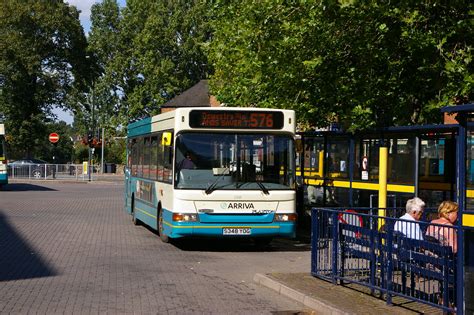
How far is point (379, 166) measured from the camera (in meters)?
14.4

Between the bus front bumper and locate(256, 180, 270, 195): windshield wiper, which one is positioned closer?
the bus front bumper

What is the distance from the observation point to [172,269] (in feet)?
38.7

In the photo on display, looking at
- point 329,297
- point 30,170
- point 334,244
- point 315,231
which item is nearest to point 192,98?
point 30,170

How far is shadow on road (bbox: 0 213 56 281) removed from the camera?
11016 millimetres

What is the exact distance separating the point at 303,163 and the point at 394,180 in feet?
14.8

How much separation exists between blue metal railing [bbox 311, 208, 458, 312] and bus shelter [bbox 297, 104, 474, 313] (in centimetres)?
158

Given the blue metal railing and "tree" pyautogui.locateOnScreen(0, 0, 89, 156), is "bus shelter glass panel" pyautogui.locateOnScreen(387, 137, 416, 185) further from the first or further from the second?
"tree" pyautogui.locateOnScreen(0, 0, 89, 156)

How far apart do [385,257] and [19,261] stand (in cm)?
665

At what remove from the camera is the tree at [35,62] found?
66.9m

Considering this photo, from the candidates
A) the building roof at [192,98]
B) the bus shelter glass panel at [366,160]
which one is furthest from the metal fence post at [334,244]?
the building roof at [192,98]

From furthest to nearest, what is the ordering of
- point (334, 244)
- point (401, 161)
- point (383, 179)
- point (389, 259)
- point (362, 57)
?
point (362, 57) → point (401, 161) → point (383, 179) → point (334, 244) → point (389, 259)

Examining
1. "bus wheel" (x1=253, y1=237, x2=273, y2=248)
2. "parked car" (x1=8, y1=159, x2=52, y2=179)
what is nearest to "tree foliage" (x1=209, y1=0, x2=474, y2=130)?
"bus wheel" (x1=253, y1=237, x2=273, y2=248)

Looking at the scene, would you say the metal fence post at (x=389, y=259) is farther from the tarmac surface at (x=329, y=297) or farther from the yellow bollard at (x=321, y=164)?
the yellow bollard at (x=321, y=164)

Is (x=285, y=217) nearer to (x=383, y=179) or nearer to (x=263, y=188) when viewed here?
(x=263, y=188)
